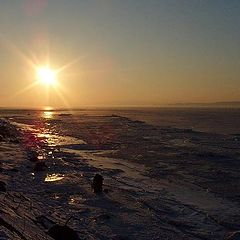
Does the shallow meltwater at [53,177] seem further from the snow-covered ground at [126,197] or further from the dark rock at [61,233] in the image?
the dark rock at [61,233]

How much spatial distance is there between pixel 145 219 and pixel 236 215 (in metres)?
3.16

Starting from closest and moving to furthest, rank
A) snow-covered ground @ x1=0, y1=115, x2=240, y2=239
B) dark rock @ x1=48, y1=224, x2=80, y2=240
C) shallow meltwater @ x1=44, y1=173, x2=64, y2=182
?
dark rock @ x1=48, y1=224, x2=80, y2=240
snow-covered ground @ x1=0, y1=115, x2=240, y2=239
shallow meltwater @ x1=44, y1=173, x2=64, y2=182

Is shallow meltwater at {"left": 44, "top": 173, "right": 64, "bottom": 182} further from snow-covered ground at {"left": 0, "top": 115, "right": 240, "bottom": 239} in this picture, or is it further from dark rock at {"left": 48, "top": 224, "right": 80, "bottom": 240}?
dark rock at {"left": 48, "top": 224, "right": 80, "bottom": 240}

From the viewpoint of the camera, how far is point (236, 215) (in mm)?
13656

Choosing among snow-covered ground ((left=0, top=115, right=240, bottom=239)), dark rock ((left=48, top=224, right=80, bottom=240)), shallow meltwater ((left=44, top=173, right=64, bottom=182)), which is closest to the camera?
dark rock ((left=48, top=224, right=80, bottom=240))

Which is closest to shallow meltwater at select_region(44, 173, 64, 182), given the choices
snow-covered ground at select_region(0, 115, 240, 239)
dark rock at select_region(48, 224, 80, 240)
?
snow-covered ground at select_region(0, 115, 240, 239)

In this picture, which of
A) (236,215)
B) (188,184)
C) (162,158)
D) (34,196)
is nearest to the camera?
(236,215)

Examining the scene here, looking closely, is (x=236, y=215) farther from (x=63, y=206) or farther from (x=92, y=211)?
(x=63, y=206)

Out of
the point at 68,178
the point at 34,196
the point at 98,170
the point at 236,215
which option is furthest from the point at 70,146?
the point at 236,215

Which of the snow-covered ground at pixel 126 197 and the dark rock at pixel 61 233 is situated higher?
the dark rock at pixel 61 233

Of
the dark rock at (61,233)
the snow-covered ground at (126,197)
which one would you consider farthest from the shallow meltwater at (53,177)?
the dark rock at (61,233)

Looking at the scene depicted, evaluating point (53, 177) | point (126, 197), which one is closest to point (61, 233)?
point (126, 197)

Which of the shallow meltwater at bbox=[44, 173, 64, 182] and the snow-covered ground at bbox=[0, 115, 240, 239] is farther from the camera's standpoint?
the shallow meltwater at bbox=[44, 173, 64, 182]

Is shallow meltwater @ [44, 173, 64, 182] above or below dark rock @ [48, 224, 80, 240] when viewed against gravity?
below
